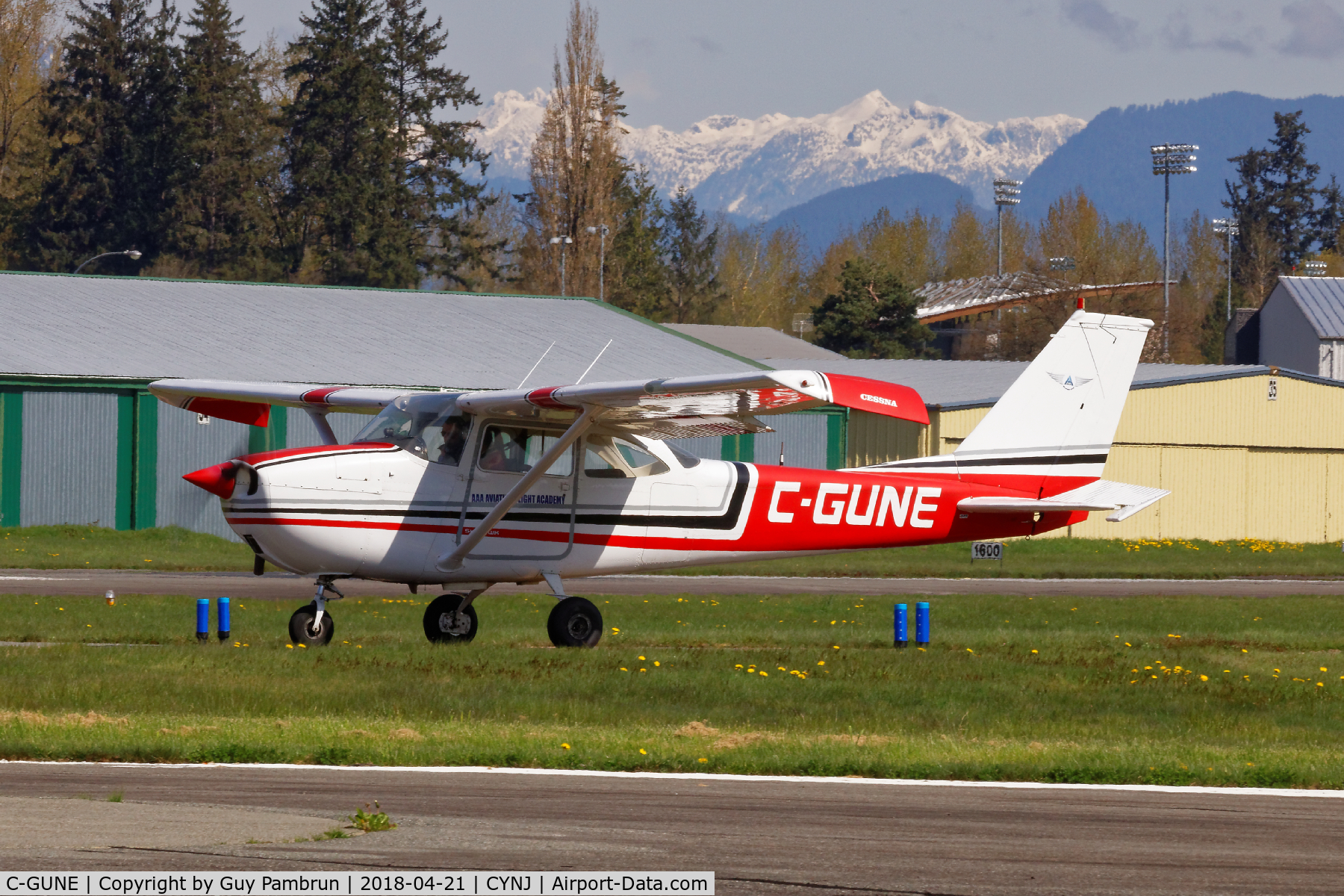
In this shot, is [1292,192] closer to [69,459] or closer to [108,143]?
[108,143]

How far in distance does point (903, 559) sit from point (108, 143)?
5617 centimetres

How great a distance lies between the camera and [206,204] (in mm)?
75500

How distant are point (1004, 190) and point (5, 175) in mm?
60603

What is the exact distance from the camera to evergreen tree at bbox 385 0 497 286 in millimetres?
80375

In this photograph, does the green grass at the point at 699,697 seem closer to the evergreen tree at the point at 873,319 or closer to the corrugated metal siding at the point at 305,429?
the corrugated metal siding at the point at 305,429

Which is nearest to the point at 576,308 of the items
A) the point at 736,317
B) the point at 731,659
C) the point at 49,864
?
the point at 731,659

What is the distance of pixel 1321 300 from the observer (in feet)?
219

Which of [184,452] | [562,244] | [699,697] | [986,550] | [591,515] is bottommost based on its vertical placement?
[699,697]

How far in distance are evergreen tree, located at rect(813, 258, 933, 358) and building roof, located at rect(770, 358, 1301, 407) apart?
26.8 m

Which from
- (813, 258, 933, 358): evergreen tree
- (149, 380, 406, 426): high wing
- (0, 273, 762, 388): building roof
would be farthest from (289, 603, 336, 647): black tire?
(813, 258, 933, 358): evergreen tree

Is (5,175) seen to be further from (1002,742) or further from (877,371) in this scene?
(1002,742)

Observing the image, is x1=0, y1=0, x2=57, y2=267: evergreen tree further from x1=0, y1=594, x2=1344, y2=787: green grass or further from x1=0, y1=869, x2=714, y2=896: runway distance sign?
x1=0, y1=869, x2=714, y2=896: runway distance sign

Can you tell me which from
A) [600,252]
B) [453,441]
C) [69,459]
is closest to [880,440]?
[69,459]

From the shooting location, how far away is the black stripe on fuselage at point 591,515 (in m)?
15.3
